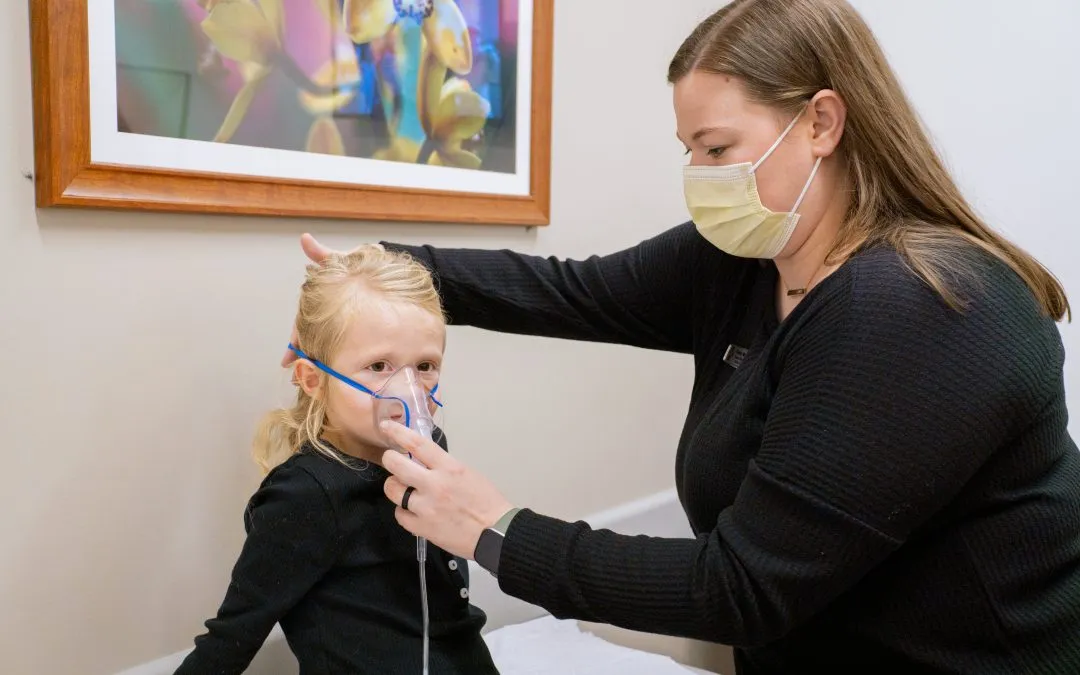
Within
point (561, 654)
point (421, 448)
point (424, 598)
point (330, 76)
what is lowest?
point (561, 654)

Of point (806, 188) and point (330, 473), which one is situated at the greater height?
point (806, 188)

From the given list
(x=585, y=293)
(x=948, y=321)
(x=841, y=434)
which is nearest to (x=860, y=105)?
(x=948, y=321)

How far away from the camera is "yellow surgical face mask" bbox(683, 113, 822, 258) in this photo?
114cm

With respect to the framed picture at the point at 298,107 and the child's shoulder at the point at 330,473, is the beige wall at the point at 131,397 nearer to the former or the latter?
the framed picture at the point at 298,107

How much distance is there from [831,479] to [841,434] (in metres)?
0.05

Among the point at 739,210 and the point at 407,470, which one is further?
the point at 739,210

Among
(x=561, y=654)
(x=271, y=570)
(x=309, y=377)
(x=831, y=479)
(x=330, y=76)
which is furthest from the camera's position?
(x=561, y=654)

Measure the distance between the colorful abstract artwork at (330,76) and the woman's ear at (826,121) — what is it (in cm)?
72

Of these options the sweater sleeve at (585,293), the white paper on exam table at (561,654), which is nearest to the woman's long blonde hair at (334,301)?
the sweater sleeve at (585,293)

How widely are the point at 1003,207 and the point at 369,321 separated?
1.77 m

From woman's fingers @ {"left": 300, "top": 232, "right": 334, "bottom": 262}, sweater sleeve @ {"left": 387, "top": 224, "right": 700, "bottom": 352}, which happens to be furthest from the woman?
woman's fingers @ {"left": 300, "top": 232, "right": 334, "bottom": 262}

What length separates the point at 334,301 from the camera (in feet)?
3.78

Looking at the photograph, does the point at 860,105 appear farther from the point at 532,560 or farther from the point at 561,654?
the point at 561,654

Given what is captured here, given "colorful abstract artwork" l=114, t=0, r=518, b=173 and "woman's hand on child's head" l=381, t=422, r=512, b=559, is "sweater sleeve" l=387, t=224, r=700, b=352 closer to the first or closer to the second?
"colorful abstract artwork" l=114, t=0, r=518, b=173
